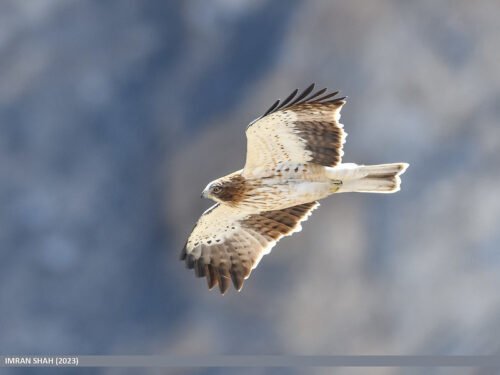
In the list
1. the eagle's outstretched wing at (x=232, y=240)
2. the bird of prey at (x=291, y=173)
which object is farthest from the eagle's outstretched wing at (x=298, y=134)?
the eagle's outstretched wing at (x=232, y=240)

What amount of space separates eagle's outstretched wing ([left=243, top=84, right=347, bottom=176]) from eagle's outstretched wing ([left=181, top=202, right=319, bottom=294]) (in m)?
0.97

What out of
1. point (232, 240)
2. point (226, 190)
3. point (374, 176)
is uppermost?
point (374, 176)

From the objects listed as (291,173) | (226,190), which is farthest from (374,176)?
(226,190)

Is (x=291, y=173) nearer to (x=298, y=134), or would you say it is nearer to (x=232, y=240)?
(x=298, y=134)

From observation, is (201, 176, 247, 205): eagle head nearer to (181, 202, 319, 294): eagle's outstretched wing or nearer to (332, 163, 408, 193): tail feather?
(181, 202, 319, 294): eagle's outstretched wing

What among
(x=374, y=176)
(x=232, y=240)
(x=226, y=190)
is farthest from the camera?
(x=232, y=240)

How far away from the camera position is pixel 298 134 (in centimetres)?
1141

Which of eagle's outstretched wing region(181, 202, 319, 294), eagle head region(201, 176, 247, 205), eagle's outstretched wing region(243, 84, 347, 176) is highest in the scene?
eagle's outstretched wing region(243, 84, 347, 176)

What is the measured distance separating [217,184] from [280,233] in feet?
4.70

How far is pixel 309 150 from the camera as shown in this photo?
11523mm

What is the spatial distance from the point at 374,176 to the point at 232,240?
2533mm

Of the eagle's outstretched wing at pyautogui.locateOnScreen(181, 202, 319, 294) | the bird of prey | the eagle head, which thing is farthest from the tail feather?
the eagle head

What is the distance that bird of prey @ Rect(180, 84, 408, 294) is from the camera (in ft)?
36.8

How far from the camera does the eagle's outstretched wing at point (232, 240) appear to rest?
12258mm
